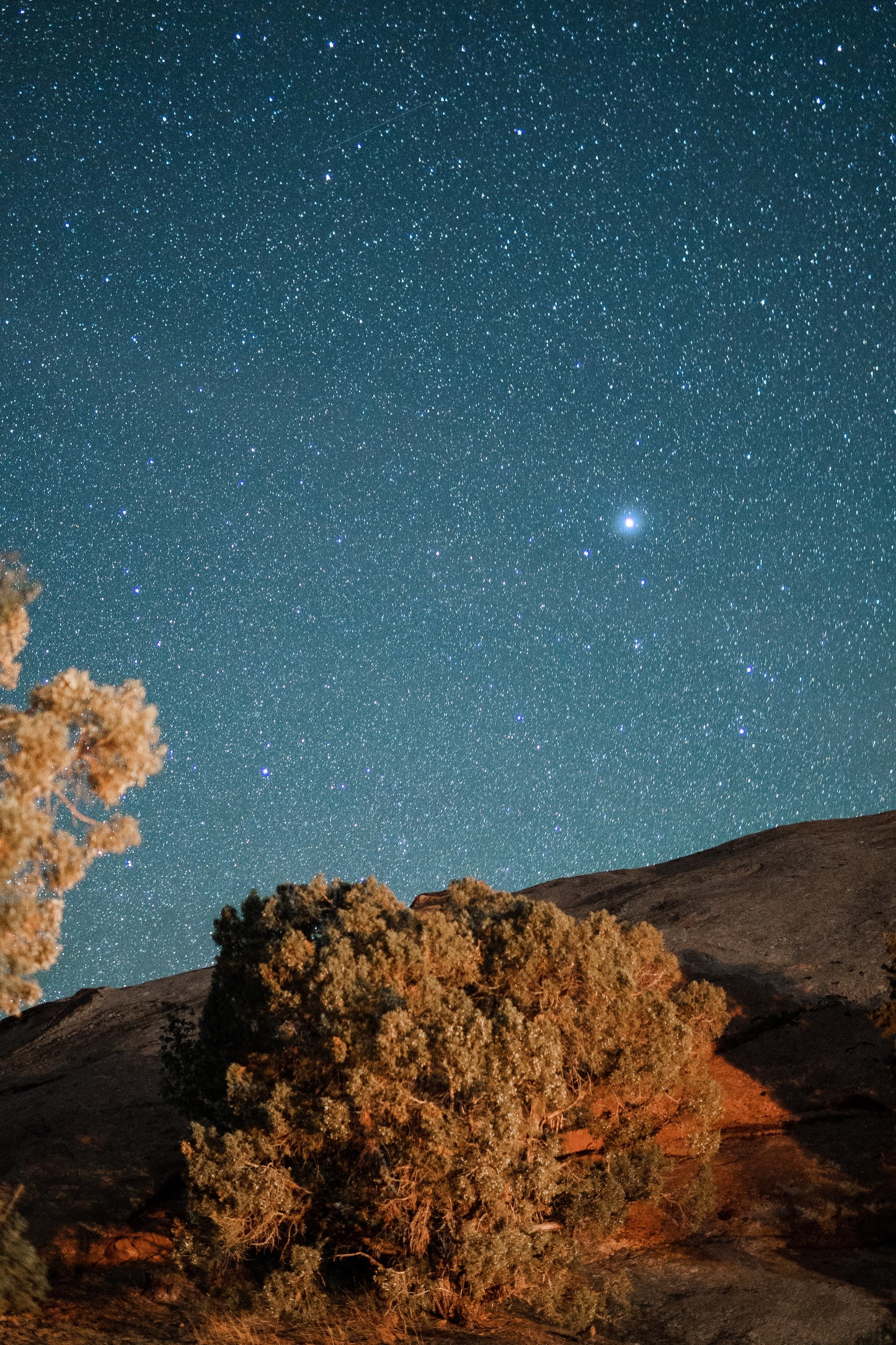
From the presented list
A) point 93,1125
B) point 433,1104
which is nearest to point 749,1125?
point 433,1104

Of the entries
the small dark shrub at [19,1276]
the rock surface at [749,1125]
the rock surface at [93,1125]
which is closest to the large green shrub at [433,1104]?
the rock surface at [749,1125]

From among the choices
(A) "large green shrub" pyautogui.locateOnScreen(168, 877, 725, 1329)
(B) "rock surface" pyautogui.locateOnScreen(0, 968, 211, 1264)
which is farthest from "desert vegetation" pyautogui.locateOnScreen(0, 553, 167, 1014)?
(B) "rock surface" pyautogui.locateOnScreen(0, 968, 211, 1264)

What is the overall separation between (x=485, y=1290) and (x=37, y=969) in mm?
8729

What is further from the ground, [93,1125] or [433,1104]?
[433,1104]

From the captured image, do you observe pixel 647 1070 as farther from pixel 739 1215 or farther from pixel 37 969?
pixel 37 969

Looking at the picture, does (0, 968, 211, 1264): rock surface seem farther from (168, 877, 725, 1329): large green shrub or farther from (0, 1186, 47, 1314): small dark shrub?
(168, 877, 725, 1329): large green shrub

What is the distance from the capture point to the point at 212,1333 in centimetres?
1286

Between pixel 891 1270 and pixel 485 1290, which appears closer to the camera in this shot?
pixel 485 1290

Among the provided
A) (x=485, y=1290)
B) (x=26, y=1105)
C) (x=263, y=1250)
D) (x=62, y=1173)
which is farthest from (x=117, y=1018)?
(x=485, y=1290)

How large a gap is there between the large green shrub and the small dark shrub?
2492 millimetres

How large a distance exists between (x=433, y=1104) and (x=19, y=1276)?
26.0ft

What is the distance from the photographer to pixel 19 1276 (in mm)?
14148

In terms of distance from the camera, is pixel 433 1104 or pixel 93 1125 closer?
pixel 433 1104

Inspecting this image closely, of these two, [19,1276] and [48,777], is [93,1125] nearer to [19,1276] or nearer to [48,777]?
[19,1276]
